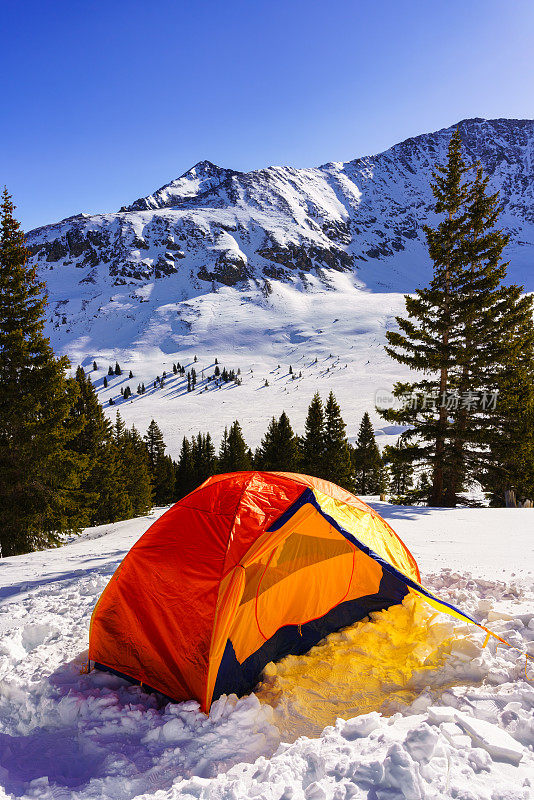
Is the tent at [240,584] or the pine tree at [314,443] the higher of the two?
the tent at [240,584]

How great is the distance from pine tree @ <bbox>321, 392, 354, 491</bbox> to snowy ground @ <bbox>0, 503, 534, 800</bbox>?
26.0 metres

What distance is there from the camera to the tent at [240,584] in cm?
374

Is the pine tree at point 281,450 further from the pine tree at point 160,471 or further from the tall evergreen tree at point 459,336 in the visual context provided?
the tall evergreen tree at point 459,336

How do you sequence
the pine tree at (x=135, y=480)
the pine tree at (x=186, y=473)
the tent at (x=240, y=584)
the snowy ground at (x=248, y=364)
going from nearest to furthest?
the tent at (x=240, y=584) → the pine tree at (x=135, y=480) → the pine tree at (x=186, y=473) → the snowy ground at (x=248, y=364)

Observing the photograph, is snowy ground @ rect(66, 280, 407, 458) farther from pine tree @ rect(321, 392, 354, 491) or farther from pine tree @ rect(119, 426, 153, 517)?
pine tree @ rect(321, 392, 354, 491)

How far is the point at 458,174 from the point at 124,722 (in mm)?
18088

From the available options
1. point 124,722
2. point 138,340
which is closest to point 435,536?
point 124,722

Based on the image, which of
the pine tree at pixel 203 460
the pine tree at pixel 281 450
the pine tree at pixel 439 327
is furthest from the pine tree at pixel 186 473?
the pine tree at pixel 439 327

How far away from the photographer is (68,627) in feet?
16.4

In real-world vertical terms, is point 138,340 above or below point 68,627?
above

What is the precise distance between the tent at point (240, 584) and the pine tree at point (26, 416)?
9048 millimetres

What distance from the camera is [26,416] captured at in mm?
11766

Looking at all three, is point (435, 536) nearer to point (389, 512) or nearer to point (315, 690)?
point (389, 512)

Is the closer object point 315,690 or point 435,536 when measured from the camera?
point 315,690
